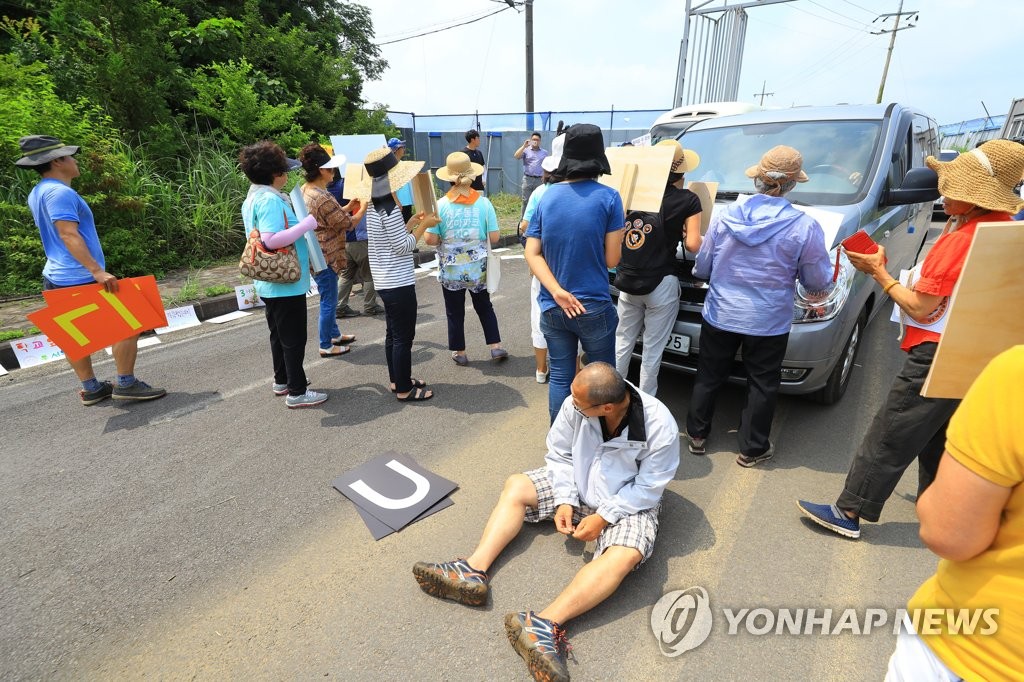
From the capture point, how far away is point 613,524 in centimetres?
252

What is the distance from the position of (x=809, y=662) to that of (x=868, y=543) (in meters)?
0.91

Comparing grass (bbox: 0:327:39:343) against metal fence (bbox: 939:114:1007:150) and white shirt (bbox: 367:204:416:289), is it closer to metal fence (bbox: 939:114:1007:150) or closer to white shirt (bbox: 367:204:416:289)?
white shirt (bbox: 367:204:416:289)

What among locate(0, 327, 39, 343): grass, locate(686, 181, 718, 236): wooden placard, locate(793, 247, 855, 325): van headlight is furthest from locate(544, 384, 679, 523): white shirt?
locate(0, 327, 39, 343): grass

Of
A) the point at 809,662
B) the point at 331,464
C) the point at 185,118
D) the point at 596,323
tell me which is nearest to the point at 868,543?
the point at 809,662

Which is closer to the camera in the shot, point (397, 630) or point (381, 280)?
point (397, 630)

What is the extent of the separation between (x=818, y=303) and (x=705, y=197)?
95cm

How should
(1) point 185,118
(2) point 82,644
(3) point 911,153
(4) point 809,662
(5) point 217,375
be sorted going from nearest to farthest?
(4) point 809,662, (2) point 82,644, (3) point 911,153, (5) point 217,375, (1) point 185,118

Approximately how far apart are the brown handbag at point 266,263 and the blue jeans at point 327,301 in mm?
1205

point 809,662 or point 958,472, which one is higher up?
point 958,472

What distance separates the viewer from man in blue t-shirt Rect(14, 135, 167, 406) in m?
3.77

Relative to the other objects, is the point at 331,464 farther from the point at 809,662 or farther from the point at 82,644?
the point at 809,662

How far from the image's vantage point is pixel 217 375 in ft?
16.2

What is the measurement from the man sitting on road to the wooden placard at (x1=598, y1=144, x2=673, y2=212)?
4.00ft

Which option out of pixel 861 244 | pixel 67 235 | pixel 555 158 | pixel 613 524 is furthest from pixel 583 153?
pixel 67 235
